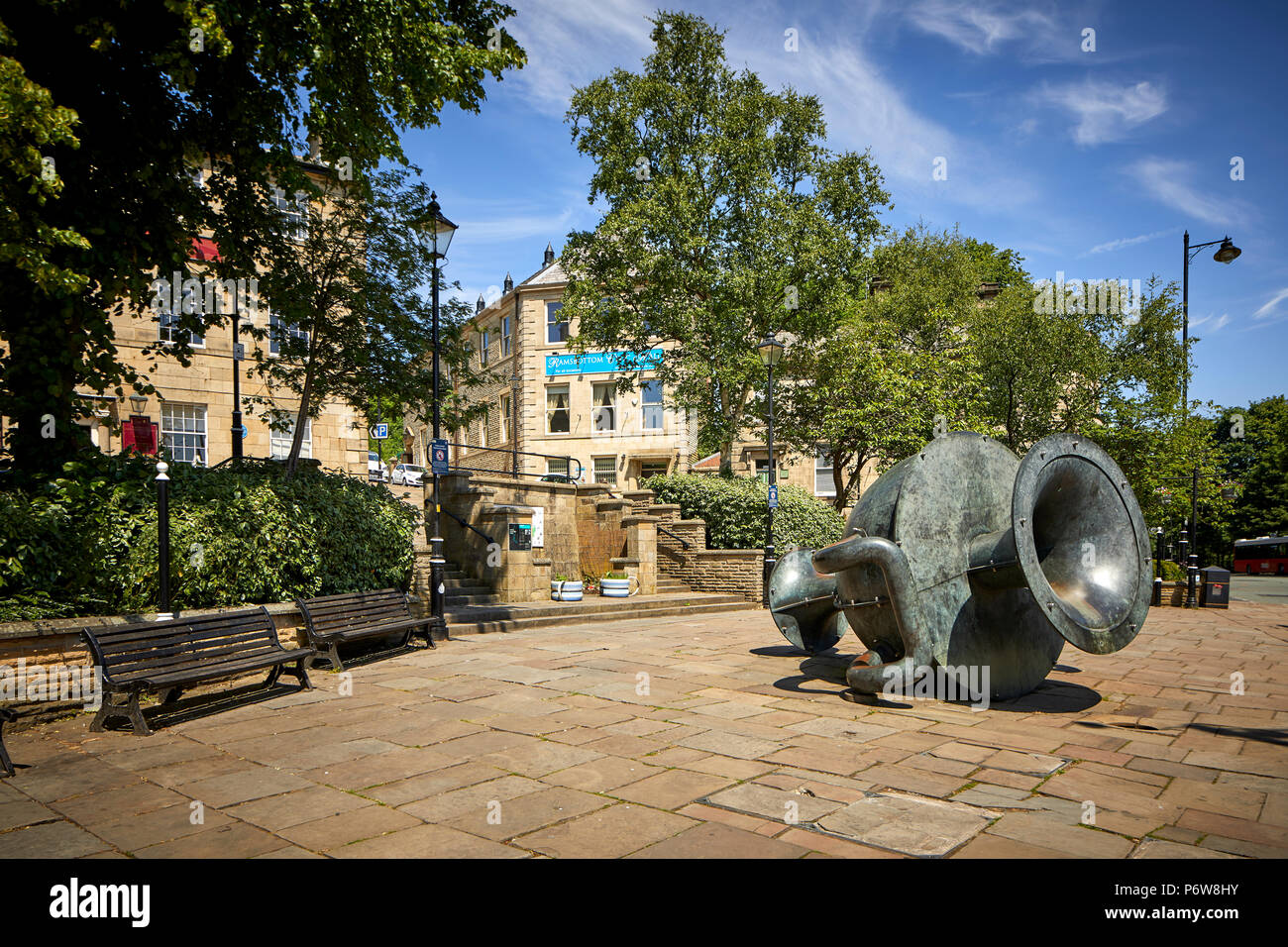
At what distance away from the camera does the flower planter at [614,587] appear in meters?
17.7

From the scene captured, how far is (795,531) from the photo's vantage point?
21.9 m

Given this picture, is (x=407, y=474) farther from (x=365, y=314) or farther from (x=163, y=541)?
(x=163, y=541)

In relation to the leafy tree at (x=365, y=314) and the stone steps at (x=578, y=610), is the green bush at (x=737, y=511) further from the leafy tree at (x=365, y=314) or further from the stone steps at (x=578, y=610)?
the leafy tree at (x=365, y=314)

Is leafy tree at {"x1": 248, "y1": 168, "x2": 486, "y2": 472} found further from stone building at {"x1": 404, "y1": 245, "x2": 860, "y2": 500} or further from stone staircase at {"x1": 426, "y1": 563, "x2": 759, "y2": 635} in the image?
stone building at {"x1": 404, "y1": 245, "x2": 860, "y2": 500}

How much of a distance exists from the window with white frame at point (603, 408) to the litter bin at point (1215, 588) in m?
24.6

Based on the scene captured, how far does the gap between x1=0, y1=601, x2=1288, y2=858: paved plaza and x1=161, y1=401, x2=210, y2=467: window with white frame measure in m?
17.3

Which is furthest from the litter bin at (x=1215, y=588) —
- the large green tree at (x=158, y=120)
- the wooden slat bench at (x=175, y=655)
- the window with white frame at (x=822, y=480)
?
the wooden slat bench at (x=175, y=655)

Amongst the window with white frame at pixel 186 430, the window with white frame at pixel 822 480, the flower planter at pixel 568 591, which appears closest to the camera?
the flower planter at pixel 568 591

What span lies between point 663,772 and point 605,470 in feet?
111

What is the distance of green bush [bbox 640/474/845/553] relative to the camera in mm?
21234

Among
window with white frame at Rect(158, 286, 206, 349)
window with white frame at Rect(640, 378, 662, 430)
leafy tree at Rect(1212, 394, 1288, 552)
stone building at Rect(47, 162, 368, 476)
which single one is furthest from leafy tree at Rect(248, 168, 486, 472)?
leafy tree at Rect(1212, 394, 1288, 552)
